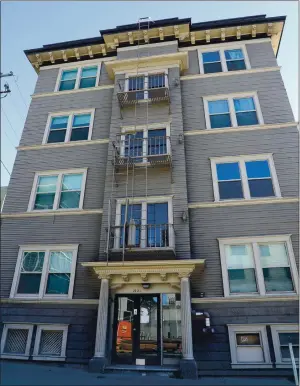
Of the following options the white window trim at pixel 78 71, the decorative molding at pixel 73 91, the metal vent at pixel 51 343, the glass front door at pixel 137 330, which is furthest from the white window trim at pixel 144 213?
the white window trim at pixel 78 71

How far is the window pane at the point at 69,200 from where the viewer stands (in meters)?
10.4

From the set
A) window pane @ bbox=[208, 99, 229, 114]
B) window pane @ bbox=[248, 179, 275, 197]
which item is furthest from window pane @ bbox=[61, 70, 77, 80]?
window pane @ bbox=[248, 179, 275, 197]

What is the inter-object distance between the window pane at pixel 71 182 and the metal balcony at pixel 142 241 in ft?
8.84

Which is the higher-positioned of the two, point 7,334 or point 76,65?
point 76,65

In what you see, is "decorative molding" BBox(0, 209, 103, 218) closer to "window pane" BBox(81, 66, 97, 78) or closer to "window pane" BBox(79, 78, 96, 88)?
"window pane" BBox(79, 78, 96, 88)

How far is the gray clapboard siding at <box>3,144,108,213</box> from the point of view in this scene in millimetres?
10477

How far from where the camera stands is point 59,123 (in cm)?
1243

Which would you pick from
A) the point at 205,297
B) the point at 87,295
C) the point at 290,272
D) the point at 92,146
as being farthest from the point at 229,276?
the point at 92,146

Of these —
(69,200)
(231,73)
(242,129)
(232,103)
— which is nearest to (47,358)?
(69,200)

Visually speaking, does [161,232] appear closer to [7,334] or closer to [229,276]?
[229,276]

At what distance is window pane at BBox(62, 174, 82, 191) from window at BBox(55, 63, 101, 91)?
16.6 ft

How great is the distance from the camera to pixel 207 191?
9820 millimetres

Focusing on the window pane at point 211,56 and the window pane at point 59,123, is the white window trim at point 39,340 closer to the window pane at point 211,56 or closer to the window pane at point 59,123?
the window pane at point 59,123

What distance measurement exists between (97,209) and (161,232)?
260 cm
